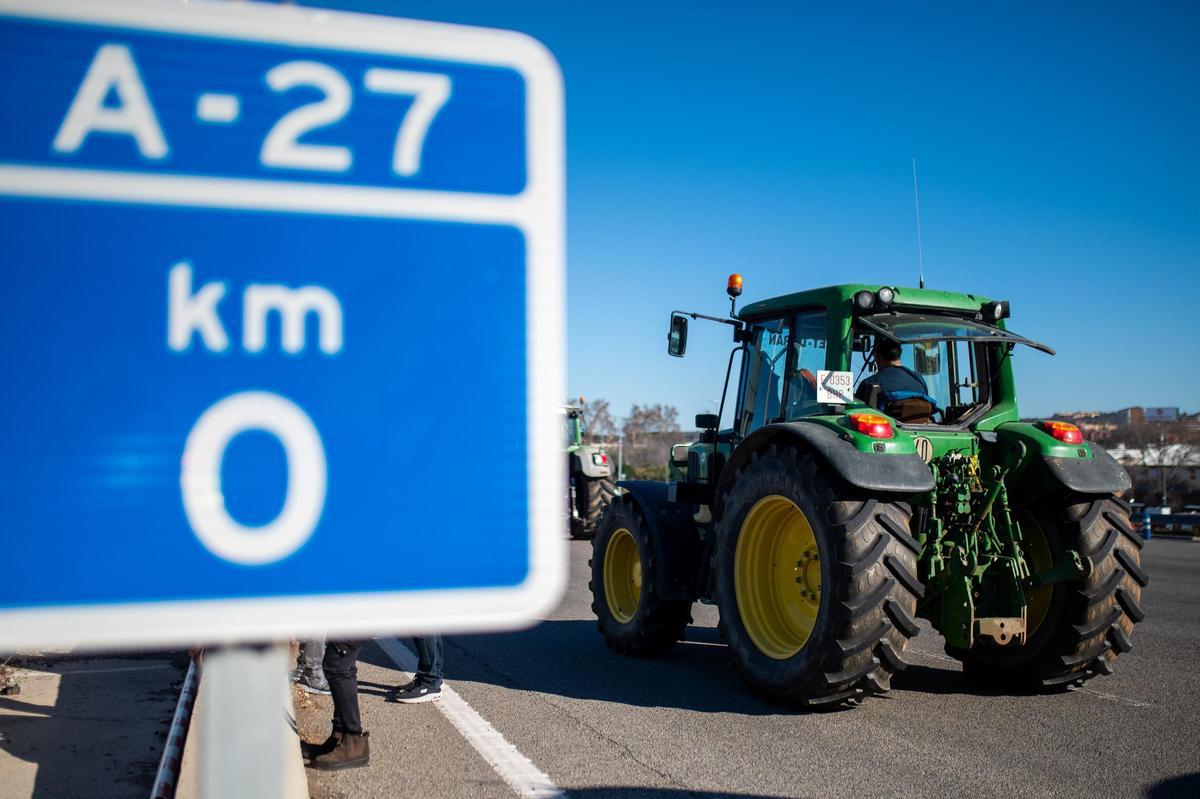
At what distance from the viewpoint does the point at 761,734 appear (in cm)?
511

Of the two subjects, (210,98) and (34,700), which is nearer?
(210,98)

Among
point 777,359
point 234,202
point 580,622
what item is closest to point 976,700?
point 777,359

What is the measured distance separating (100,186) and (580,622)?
8.60 metres

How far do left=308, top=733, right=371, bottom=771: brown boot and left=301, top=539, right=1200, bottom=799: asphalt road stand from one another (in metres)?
0.06

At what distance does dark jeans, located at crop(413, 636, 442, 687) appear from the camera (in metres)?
5.86

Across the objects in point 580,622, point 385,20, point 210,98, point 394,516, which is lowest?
point 580,622

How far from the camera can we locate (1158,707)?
571 centimetres

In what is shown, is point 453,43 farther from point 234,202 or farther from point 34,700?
point 34,700

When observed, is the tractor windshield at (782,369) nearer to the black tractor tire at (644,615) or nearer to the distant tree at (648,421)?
the black tractor tire at (644,615)

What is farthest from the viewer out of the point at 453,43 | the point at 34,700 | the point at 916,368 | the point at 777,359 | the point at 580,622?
the point at 580,622

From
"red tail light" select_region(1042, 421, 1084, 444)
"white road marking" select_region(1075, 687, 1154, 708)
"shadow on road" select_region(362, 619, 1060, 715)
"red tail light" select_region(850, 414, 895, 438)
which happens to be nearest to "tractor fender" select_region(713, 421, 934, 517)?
"red tail light" select_region(850, 414, 895, 438)

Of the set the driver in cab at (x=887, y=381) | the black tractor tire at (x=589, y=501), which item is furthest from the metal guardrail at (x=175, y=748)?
the black tractor tire at (x=589, y=501)

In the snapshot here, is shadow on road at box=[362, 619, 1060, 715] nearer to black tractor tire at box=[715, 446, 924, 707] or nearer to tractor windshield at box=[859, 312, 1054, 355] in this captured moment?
black tractor tire at box=[715, 446, 924, 707]

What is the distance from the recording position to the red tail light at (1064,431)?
6023 mm
